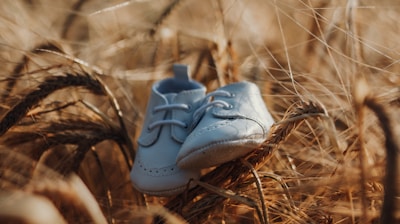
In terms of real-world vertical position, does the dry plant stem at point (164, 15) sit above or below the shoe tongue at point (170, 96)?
above

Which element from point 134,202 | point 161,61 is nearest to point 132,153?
point 134,202

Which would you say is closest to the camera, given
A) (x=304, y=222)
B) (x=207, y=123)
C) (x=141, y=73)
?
(x=304, y=222)

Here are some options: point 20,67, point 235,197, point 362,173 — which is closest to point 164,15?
point 20,67

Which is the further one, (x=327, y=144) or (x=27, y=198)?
(x=327, y=144)

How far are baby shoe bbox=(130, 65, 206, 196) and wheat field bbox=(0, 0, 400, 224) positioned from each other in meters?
0.04

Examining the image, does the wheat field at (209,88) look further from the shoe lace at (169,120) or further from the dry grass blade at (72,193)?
the shoe lace at (169,120)

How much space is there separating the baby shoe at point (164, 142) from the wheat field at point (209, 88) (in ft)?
0.13

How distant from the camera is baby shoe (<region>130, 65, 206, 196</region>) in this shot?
48.4 inches

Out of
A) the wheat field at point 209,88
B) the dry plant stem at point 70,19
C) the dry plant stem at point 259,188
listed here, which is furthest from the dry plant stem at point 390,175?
the dry plant stem at point 70,19

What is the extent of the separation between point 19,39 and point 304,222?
2.94 ft

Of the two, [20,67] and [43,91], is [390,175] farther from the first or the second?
[20,67]

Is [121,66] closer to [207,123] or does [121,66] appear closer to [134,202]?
[134,202]

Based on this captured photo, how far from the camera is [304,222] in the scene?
3.33ft

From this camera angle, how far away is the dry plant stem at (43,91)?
1.25 meters
